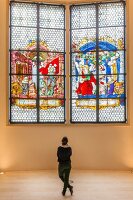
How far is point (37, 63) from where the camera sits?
9945 millimetres

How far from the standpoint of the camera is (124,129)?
9.51 m

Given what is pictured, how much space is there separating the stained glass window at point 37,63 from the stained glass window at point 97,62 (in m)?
0.36

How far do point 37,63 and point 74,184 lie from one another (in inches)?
143

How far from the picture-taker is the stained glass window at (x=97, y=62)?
984cm

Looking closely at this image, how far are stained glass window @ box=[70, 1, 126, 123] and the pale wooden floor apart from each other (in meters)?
1.68

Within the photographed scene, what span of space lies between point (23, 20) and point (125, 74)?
3.10 metres

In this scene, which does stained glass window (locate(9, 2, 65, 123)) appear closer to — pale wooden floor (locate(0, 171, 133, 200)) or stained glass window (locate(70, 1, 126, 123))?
stained glass window (locate(70, 1, 126, 123))

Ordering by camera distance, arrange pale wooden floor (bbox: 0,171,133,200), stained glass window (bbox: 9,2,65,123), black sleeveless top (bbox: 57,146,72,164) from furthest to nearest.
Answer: stained glass window (bbox: 9,2,65,123), pale wooden floor (bbox: 0,171,133,200), black sleeveless top (bbox: 57,146,72,164)

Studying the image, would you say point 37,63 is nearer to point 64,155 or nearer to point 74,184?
point 74,184

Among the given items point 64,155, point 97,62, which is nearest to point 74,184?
point 64,155

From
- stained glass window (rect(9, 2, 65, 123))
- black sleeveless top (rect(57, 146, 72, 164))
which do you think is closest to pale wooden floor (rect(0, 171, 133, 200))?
black sleeveless top (rect(57, 146, 72, 164))

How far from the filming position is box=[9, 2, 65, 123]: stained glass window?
32.2 ft

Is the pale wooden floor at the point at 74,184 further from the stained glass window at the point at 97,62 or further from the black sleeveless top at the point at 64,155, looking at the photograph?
the stained glass window at the point at 97,62

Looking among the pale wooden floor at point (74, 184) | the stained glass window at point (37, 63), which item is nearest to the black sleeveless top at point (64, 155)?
the pale wooden floor at point (74, 184)
